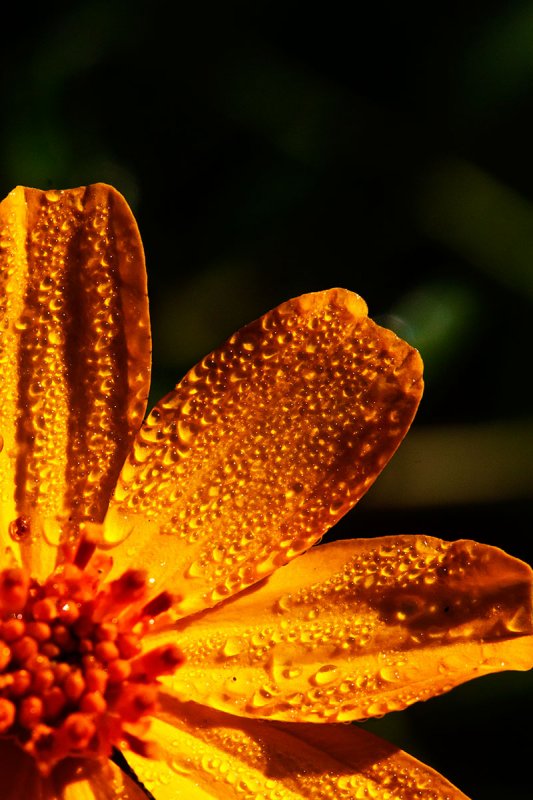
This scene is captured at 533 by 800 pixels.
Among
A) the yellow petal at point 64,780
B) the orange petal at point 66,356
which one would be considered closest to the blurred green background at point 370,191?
the orange petal at point 66,356

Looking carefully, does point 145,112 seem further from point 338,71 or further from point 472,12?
point 472,12

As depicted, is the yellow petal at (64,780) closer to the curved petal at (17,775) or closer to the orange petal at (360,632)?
the curved petal at (17,775)

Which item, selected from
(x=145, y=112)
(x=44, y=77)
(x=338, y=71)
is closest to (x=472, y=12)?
(x=338, y=71)

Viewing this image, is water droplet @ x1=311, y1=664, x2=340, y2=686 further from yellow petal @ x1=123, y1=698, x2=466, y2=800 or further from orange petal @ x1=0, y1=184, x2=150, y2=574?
orange petal @ x1=0, y1=184, x2=150, y2=574

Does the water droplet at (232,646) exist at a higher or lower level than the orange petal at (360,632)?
lower

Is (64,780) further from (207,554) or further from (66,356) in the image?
(66,356)

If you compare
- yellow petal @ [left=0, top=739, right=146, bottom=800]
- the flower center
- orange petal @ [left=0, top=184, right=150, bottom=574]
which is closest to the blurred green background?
orange petal @ [left=0, top=184, right=150, bottom=574]
